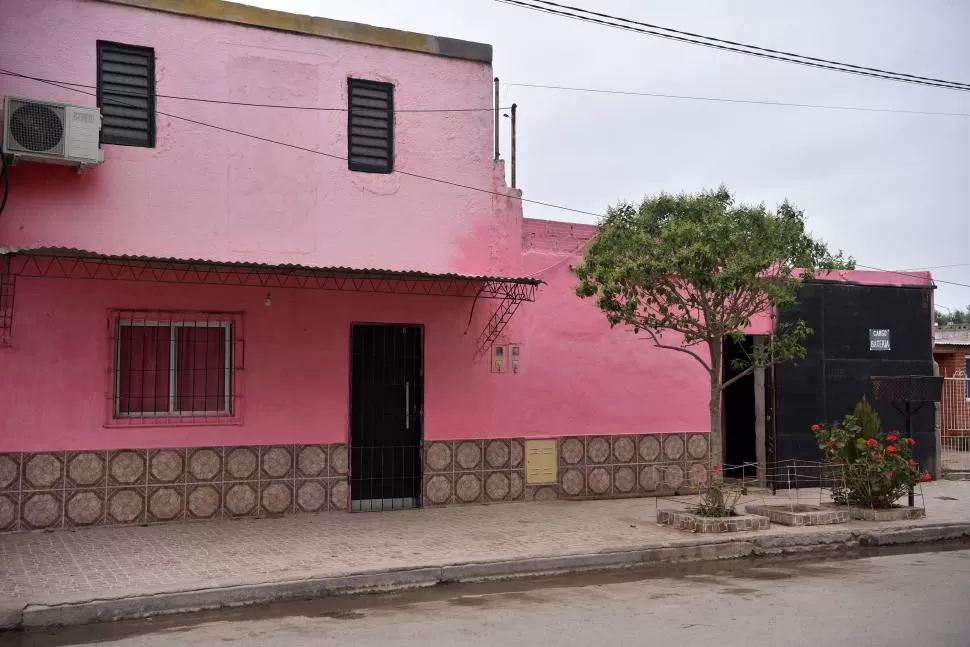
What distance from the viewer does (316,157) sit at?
38.8 feet

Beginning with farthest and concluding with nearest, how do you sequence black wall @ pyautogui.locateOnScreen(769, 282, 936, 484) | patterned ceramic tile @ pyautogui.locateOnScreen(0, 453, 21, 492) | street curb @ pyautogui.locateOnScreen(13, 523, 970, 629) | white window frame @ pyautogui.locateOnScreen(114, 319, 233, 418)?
black wall @ pyautogui.locateOnScreen(769, 282, 936, 484), white window frame @ pyautogui.locateOnScreen(114, 319, 233, 418), patterned ceramic tile @ pyautogui.locateOnScreen(0, 453, 21, 492), street curb @ pyautogui.locateOnScreen(13, 523, 970, 629)

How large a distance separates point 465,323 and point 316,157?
2986mm

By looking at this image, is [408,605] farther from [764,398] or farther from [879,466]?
[764,398]

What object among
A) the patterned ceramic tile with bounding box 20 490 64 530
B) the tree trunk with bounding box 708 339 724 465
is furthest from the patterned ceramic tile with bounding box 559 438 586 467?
the patterned ceramic tile with bounding box 20 490 64 530

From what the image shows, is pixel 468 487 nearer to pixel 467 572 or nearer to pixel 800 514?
pixel 467 572

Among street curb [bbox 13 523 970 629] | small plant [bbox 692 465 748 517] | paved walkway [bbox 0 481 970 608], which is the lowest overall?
street curb [bbox 13 523 970 629]

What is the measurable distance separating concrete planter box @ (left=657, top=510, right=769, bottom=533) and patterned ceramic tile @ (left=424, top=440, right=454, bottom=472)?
298 cm

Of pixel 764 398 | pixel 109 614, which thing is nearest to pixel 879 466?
pixel 764 398

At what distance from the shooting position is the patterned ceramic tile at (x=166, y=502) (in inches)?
421

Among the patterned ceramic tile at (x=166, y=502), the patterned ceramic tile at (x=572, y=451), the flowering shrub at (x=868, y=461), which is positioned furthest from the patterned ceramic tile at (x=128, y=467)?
the flowering shrub at (x=868, y=461)

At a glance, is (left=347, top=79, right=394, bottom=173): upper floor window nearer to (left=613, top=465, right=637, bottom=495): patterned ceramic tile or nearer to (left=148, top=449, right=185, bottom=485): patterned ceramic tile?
(left=148, top=449, right=185, bottom=485): patterned ceramic tile

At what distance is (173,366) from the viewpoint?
11.0 metres

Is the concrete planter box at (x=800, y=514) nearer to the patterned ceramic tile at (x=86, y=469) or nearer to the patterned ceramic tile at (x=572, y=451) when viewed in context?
the patterned ceramic tile at (x=572, y=451)

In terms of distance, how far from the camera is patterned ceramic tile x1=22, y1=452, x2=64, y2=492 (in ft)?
33.3
